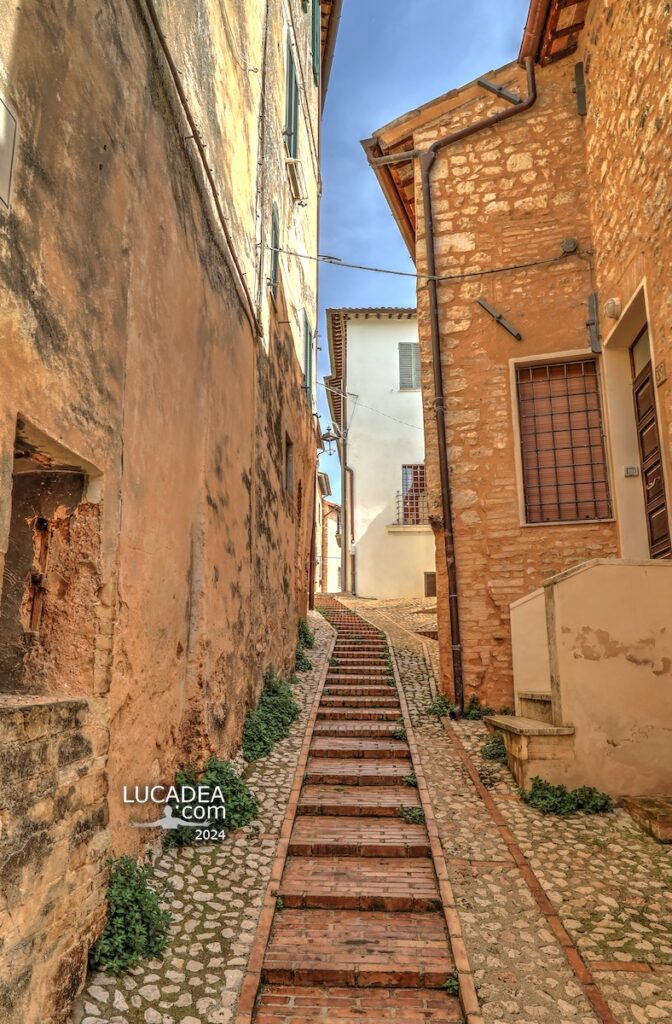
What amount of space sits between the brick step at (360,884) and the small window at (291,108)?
32.7ft

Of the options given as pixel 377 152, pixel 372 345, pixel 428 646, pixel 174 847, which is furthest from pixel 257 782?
pixel 372 345

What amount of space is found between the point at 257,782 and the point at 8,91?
5380 millimetres

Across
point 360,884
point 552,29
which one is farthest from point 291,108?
point 360,884

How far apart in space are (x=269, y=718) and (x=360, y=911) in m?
3.28

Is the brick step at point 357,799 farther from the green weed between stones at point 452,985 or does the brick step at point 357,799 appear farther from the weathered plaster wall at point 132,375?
the green weed between stones at point 452,985

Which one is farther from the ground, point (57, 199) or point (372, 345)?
point (372, 345)

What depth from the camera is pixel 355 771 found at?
657cm

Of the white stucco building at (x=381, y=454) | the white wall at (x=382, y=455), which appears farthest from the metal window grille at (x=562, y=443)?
the white wall at (x=382, y=455)

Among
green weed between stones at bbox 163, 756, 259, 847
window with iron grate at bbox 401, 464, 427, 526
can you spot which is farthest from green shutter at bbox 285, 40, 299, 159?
window with iron grate at bbox 401, 464, 427, 526

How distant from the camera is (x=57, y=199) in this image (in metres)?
3.24

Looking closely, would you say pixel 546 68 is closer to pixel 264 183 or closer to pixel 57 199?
pixel 264 183

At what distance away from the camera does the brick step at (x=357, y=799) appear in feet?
18.9

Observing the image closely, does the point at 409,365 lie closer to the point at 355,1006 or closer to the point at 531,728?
the point at 531,728

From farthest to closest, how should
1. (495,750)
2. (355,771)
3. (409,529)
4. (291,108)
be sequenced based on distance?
1. (409,529)
2. (291,108)
3. (495,750)
4. (355,771)
